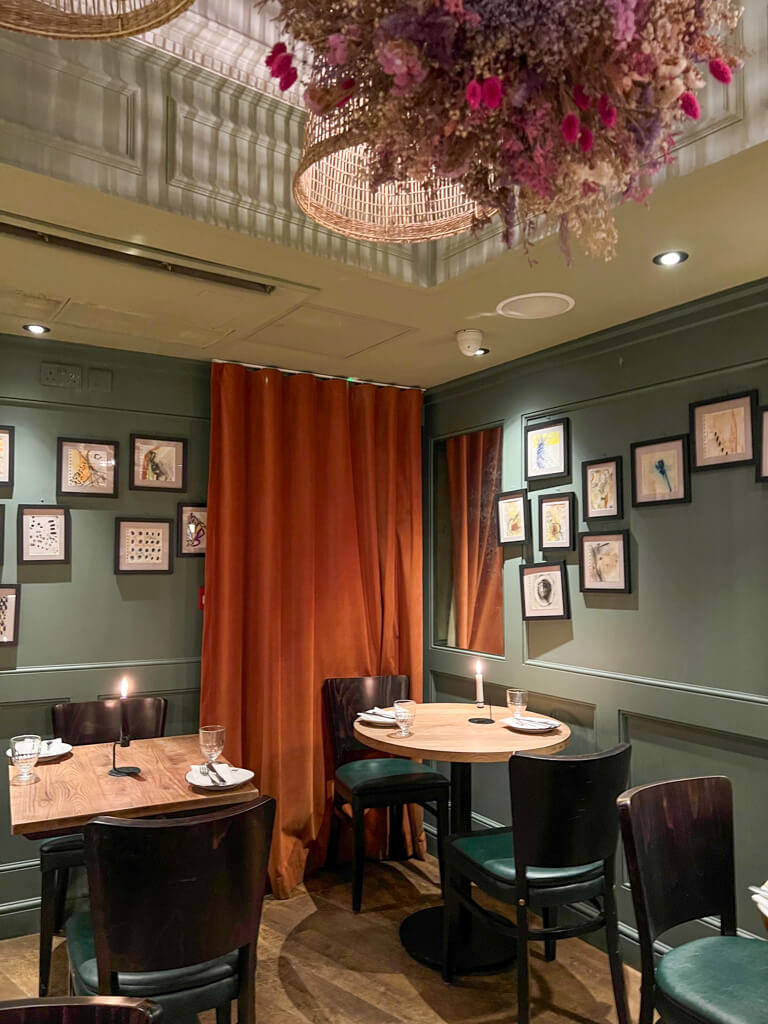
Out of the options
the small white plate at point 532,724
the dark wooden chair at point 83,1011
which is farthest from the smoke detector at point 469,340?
the dark wooden chair at point 83,1011

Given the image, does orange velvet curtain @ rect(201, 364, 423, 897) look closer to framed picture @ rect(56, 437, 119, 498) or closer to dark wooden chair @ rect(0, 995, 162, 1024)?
framed picture @ rect(56, 437, 119, 498)

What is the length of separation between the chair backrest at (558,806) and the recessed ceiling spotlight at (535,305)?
1608 millimetres

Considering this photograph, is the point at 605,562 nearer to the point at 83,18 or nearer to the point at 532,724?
the point at 532,724

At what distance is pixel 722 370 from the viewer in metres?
2.69

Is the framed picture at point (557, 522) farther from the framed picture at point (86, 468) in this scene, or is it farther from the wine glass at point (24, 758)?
the wine glass at point (24, 758)

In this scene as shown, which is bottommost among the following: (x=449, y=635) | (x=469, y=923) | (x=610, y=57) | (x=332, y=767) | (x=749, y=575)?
(x=469, y=923)

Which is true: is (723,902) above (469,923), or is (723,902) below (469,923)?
above

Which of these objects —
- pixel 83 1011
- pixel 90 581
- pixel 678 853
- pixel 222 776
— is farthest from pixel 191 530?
pixel 83 1011

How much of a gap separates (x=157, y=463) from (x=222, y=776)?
1.72m

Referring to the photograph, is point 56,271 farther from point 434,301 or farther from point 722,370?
→ point 722,370

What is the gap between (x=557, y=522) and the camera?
11.0 ft

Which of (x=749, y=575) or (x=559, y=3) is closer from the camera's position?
(x=559, y=3)

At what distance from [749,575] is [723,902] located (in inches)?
43.5

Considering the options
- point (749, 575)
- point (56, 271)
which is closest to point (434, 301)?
point (56, 271)
